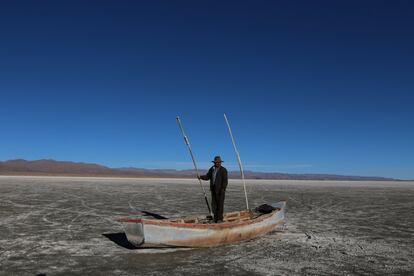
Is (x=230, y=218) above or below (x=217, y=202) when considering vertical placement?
below

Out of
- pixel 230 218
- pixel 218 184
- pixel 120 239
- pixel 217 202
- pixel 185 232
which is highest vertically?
pixel 218 184

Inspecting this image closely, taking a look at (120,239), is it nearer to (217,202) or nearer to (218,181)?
(217,202)

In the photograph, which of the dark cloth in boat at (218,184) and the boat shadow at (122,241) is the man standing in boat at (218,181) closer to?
the dark cloth in boat at (218,184)

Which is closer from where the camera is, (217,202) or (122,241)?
→ (122,241)

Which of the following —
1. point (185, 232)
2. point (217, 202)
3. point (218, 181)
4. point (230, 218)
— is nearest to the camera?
point (185, 232)

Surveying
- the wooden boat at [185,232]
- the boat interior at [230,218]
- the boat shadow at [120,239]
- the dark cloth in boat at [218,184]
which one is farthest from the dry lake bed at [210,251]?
the dark cloth in boat at [218,184]

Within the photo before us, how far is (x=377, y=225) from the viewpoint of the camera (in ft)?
44.7

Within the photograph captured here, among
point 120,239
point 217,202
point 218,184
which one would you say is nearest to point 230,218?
point 217,202

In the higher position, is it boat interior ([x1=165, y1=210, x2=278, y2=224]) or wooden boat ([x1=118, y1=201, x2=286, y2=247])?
boat interior ([x1=165, y1=210, x2=278, y2=224])

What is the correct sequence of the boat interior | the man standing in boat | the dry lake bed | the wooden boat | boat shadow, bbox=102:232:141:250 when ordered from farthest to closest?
1. the boat interior
2. the man standing in boat
3. boat shadow, bbox=102:232:141:250
4. the wooden boat
5. the dry lake bed

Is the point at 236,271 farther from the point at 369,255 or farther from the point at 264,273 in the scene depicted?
the point at 369,255

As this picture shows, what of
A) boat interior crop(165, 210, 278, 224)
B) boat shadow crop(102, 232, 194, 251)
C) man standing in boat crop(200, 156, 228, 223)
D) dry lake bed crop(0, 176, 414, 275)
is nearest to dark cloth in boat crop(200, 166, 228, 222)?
man standing in boat crop(200, 156, 228, 223)

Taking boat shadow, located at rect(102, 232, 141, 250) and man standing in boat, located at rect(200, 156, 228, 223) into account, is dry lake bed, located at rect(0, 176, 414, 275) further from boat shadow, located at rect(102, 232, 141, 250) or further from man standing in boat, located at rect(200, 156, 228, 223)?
man standing in boat, located at rect(200, 156, 228, 223)

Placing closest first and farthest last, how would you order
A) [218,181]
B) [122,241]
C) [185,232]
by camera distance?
[185,232] < [122,241] < [218,181]
